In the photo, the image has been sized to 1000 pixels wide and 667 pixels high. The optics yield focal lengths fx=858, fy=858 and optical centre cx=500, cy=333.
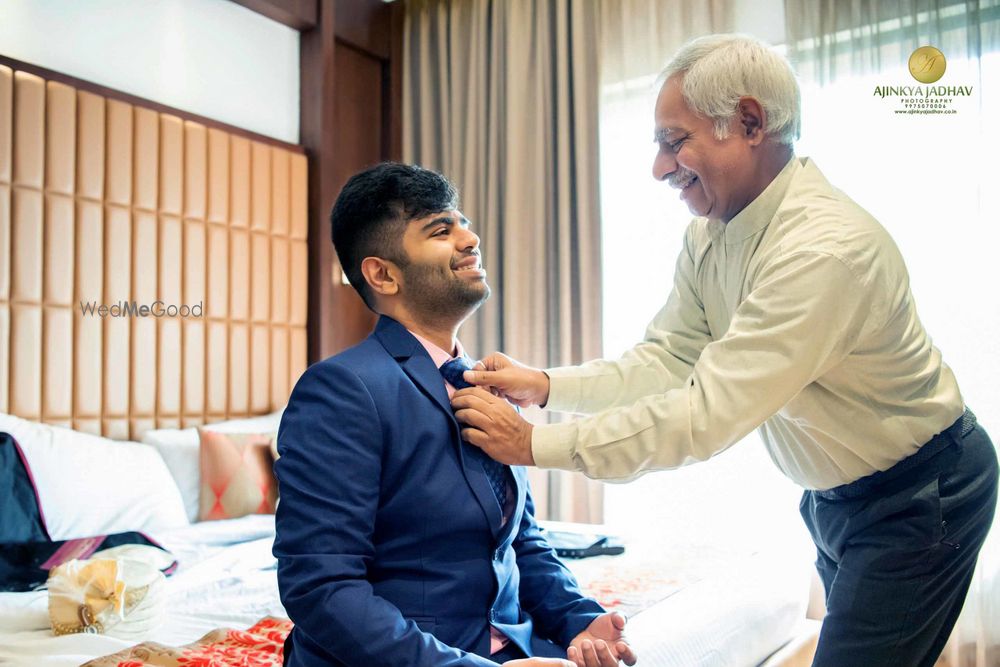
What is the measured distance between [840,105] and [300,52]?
8.49ft

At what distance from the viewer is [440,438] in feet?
4.45

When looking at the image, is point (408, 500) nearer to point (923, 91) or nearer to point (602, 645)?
point (602, 645)

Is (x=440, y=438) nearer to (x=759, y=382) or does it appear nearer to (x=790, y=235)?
(x=759, y=382)

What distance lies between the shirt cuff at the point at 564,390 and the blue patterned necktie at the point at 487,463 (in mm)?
269

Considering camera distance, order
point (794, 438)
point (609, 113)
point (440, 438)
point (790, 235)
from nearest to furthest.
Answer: point (440, 438) < point (790, 235) < point (794, 438) < point (609, 113)

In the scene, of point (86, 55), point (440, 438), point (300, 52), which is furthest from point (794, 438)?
point (300, 52)

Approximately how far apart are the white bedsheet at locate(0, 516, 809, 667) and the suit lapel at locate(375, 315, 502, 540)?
61 cm

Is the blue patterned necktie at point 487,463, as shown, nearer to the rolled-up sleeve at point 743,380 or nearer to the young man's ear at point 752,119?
the rolled-up sleeve at point 743,380

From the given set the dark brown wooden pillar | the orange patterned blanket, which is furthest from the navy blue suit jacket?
the dark brown wooden pillar

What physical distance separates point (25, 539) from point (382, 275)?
5.15 feet

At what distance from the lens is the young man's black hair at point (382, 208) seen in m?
1.57

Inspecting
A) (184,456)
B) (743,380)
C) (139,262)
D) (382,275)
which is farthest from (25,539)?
(743,380)

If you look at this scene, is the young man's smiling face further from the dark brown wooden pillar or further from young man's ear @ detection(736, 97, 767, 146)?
the dark brown wooden pillar

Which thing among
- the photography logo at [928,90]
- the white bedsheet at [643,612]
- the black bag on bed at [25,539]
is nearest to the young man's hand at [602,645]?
the white bedsheet at [643,612]
